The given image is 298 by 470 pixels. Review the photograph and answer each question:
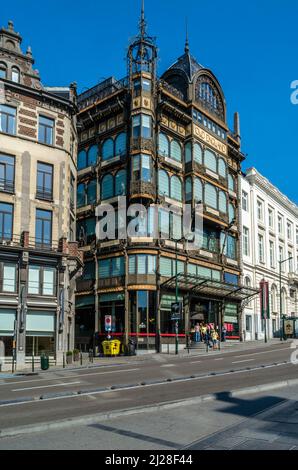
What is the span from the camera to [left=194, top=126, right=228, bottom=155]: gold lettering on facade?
4977 centimetres

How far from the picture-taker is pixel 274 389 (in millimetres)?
17219

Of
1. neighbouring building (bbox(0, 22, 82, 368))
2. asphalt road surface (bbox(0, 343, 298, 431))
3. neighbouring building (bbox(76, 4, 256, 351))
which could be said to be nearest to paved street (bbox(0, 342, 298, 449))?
asphalt road surface (bbox(0, 343, 298, 431))

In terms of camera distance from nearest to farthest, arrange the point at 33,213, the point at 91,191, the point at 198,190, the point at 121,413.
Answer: the point at 121,413, the point at 33,213, the point at 198,190, the point at 91,191

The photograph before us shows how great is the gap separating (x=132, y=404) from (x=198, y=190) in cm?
3557

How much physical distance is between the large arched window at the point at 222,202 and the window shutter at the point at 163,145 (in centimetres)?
811

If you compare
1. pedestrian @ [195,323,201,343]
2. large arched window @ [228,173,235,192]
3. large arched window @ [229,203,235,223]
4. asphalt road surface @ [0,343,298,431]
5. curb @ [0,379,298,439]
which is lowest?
asphalt road surface @ [0,343,298,431]

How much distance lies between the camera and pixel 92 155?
49.9 metres

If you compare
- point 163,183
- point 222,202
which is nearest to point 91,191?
point 163,183

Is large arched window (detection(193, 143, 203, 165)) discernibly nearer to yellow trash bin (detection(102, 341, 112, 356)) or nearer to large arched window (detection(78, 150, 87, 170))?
large arched window (detection(78, 150, 87, 170))

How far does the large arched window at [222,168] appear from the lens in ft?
173

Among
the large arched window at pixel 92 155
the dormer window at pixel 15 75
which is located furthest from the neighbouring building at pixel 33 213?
the large arched window at pixel 92 155

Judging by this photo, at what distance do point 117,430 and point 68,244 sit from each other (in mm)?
25885

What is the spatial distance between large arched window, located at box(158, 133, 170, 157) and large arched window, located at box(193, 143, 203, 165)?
2783mm

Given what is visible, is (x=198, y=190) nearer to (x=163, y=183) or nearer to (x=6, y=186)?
(x=163, y=183)
